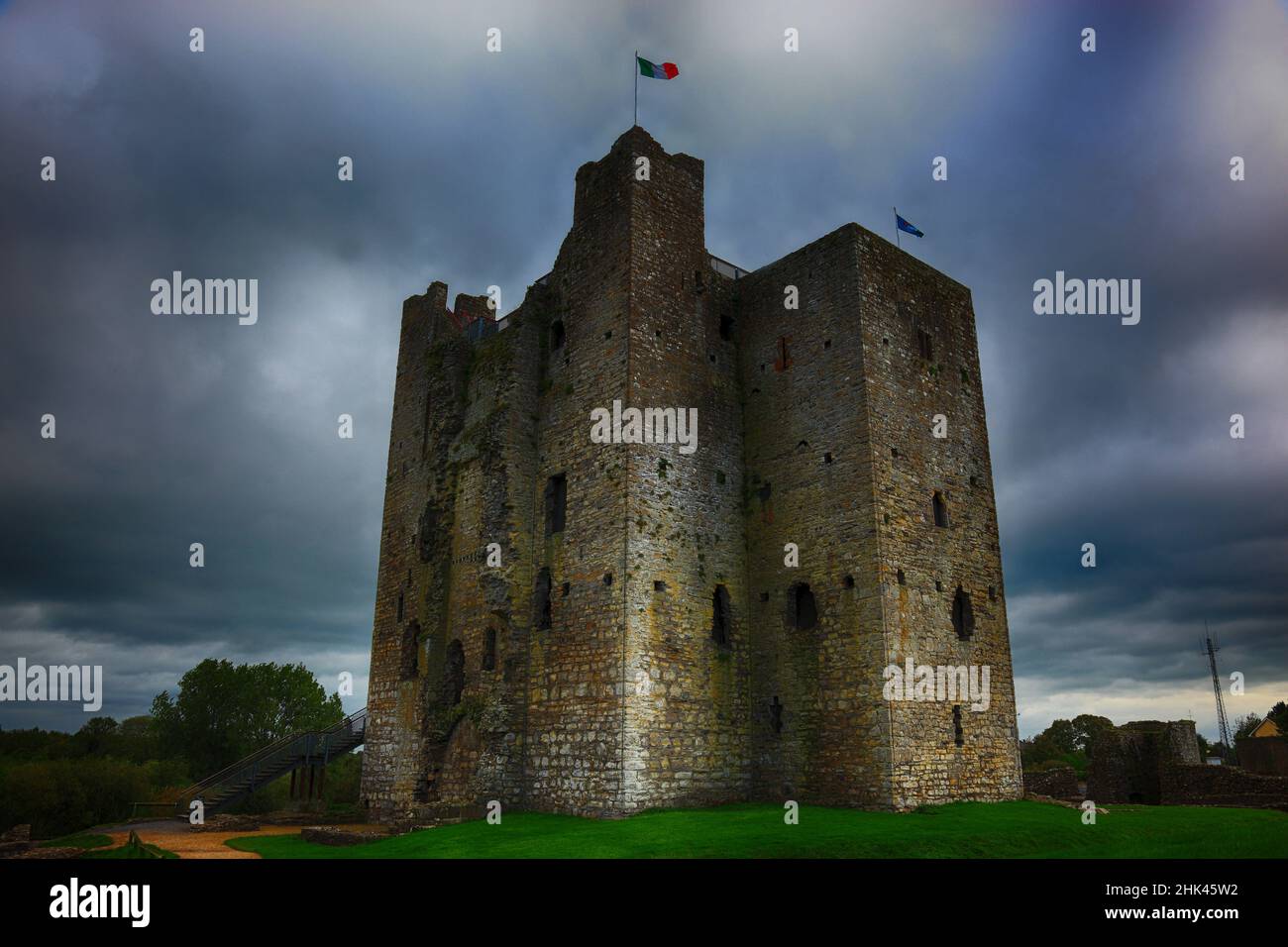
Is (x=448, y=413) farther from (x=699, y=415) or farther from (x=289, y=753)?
(x=289, y=753)

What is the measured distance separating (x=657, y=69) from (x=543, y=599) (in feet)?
46.7

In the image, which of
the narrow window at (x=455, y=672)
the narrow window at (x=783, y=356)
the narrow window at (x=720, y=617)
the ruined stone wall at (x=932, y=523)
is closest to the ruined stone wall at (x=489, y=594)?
the narrow window at (x=455, y=672)

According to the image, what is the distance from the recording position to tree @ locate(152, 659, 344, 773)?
4653 cm

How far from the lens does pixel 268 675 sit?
49.4 metres

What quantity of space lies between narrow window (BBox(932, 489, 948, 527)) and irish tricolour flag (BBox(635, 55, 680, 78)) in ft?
42.5

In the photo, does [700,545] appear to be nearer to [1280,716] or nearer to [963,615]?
[963,615]

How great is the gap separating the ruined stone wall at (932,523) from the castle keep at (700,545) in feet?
0.26

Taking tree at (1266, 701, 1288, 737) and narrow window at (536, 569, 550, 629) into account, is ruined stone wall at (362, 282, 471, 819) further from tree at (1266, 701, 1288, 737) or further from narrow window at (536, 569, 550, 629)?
tree at (1266, 701, 1288, 737)

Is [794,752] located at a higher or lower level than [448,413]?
lower

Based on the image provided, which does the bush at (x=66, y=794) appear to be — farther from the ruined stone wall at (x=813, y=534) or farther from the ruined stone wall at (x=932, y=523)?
the ruined stone wall at (x=932, y=523)
